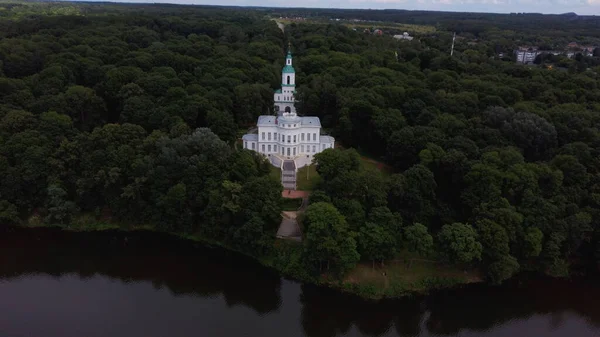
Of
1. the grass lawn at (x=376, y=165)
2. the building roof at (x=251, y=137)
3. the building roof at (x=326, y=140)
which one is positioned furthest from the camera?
the building roof at (x=326, y=140)

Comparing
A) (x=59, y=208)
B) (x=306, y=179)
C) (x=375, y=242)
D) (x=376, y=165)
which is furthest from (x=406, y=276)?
(x=59, y=208)

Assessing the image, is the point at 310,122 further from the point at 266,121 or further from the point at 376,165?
the point at 376,165

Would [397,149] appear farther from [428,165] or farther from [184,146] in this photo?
[184,146]

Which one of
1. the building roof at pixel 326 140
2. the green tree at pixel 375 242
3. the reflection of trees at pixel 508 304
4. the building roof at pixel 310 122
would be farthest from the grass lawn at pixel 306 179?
the reflection of trees at pixel 508 304

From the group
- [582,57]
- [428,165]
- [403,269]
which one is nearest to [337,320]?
[403,269]

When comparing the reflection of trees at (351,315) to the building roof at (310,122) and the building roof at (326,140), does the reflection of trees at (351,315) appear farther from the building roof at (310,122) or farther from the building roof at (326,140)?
the building roof at (310,122)
